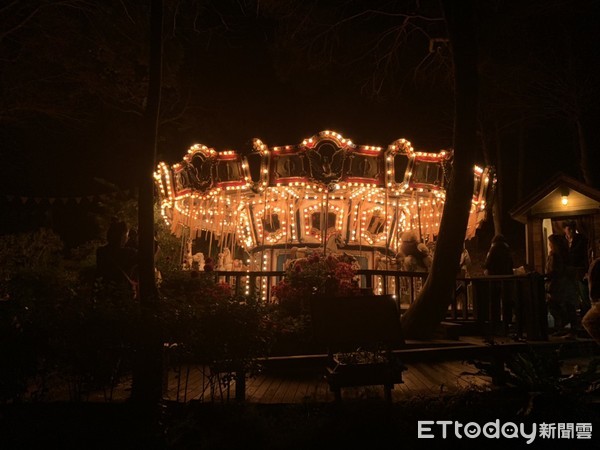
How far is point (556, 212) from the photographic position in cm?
1323

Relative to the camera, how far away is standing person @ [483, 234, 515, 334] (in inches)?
334

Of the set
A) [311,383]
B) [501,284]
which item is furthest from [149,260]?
[501,284]

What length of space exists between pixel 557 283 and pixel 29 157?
1750 centimetres

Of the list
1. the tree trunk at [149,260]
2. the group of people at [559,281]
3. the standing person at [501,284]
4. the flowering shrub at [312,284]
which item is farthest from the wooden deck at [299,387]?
the group of people at [559,281]

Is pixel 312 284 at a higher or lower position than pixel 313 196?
lower

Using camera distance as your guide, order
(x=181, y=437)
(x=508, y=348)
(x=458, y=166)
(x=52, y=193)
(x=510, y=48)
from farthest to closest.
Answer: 1. (x=52, y=193)
2. (x=510, y=48)
3. (x=458, y=166)
4. (x=508, y=348)
5. (x=181, y=437)

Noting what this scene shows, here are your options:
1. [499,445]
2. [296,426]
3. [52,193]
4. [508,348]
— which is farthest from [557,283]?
[52,193]

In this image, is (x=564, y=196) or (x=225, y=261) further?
(x=225, y=261)

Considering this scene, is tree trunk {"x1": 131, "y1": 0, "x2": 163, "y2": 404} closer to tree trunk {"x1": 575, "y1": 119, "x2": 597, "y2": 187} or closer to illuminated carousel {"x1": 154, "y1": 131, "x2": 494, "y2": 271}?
illuminated carousel {"x1": 154, "y1": 131, "x2": 494, "y2": 271}

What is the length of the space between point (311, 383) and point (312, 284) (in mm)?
1939

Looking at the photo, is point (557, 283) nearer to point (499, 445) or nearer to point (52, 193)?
point (499, 445)

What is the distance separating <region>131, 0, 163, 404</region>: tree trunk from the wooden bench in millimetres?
1690

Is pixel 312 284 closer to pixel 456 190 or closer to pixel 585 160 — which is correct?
pixel 456 190

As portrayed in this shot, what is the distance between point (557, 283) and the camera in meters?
8.16
